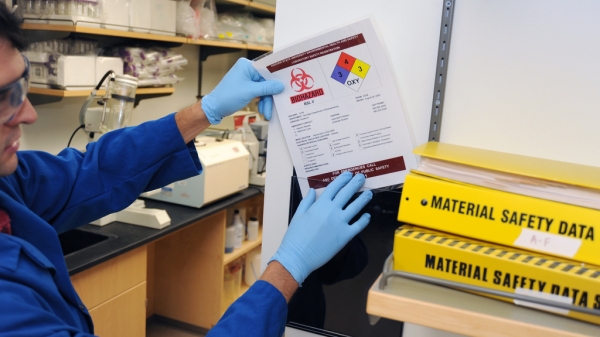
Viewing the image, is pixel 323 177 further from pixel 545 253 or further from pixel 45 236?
pixel 45 236

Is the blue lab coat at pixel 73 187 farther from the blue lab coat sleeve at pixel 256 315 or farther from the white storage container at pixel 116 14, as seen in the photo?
the white storage container at pixel 116 14

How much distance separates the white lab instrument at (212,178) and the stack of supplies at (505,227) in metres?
1.74

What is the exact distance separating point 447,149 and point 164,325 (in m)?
2.62

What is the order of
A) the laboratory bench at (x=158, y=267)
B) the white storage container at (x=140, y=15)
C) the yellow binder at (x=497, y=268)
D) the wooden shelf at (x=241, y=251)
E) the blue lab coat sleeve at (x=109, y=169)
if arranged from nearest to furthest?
the yellow binder at (x=497, y=268), the blue lab coat sleeve at (x=109, y=169), the laboratory bench at (x=158, y=267), the white storage container at (x=140, y=15), the wooden shelf at (x=241, y=251)

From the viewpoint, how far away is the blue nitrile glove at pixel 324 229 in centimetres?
A: 94

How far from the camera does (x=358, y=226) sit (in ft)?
3.13

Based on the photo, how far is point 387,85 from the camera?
0.89m

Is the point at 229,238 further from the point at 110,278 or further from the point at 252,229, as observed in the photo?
the point at 110,278

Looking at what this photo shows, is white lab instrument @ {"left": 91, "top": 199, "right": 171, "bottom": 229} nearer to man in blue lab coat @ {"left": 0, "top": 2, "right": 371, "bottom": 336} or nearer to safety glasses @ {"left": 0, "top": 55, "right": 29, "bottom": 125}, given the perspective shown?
man in blue lab coat @ {"left": 0, "top": 2, "right": 371, "bottom": 336}

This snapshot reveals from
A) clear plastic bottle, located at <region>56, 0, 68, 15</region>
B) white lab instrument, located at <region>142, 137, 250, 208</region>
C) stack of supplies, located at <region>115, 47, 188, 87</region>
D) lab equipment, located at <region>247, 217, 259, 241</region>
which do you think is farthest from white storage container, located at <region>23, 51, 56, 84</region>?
lab equipment, located at <region>247, 217, 259, 241</region>

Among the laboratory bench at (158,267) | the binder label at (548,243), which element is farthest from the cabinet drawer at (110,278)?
the binder label at (548,243)

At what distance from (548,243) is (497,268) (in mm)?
75

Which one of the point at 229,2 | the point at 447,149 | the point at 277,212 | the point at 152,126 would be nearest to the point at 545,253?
the point at 447,149

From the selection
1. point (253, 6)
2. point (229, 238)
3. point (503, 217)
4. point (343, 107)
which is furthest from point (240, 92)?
point (253, 6)
